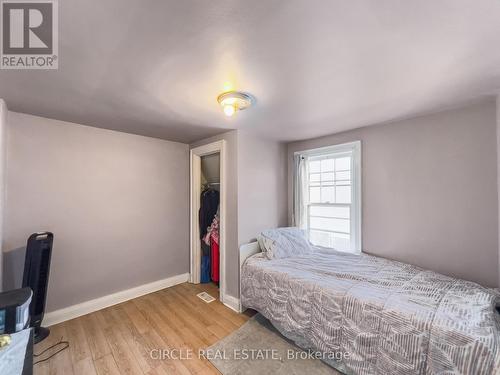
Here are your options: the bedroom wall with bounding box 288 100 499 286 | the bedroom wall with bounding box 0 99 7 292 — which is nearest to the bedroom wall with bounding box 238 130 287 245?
the bedroom wall with bounding box 288 100 499 286

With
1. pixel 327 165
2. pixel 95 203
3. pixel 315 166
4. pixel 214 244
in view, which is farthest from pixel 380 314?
pixel 95 203

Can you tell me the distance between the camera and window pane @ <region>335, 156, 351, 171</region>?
284 centimetres

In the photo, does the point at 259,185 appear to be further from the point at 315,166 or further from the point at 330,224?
the point at 330,224

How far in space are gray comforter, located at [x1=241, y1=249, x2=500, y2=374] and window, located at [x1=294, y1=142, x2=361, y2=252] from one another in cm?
53

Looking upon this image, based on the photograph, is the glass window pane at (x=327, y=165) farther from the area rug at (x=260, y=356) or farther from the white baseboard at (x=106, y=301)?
the white baseboard at (x=106, y=301)

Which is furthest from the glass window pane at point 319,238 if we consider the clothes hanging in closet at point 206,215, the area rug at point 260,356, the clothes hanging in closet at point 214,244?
the clothes hanging in closet at point 206,215

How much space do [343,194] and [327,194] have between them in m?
0.23

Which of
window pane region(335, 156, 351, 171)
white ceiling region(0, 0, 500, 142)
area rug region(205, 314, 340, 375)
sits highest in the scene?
white ceiling region(0, 0, 500, 142)

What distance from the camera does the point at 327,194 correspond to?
3.04 m

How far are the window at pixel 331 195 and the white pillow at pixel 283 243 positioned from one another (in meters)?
0.38

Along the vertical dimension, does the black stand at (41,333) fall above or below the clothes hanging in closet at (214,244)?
below

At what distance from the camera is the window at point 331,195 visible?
2729 millimetres

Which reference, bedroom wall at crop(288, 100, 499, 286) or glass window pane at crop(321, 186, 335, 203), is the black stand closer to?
glass window pane at crop(321, 186, 335, 203)

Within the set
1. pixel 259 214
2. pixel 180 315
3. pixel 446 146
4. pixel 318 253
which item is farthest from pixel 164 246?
pixel 446 146
